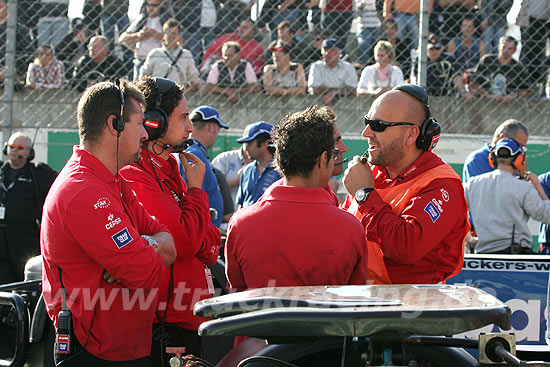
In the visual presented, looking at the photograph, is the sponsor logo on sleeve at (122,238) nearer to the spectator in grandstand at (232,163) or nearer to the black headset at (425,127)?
the black headset at (425,127)

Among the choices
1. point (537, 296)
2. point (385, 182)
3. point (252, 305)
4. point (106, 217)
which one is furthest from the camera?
point (537, 296)

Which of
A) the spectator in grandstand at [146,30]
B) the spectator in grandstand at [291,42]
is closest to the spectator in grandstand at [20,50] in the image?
the spectator in grandstand at [146,30]

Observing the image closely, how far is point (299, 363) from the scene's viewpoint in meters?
2.46

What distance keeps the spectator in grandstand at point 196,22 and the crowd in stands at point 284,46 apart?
0.02 meters

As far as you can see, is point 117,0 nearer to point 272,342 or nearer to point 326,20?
point 326,20

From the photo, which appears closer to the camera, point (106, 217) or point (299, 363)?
point (299, 363)

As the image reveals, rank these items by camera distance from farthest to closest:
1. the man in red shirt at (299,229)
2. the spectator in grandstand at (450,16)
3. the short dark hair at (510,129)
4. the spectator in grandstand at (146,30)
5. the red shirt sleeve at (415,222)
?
the spectator in grandstand at (146,30) → the spectator in grandstand at (450,16) → the short dark hair at (510,129) → the red shirt sleeve at (415,222) → the man in red shirt at (299,229)

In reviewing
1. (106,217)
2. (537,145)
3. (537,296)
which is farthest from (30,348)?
(537,145)

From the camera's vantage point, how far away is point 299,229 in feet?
9.18

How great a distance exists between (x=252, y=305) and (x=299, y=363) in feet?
1.13

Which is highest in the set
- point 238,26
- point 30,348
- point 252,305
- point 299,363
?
point 238,26

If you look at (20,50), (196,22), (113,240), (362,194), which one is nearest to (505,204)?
(362,194)

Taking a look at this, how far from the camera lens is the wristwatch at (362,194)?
3307 millimetres

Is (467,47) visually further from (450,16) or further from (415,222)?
(415,222)
